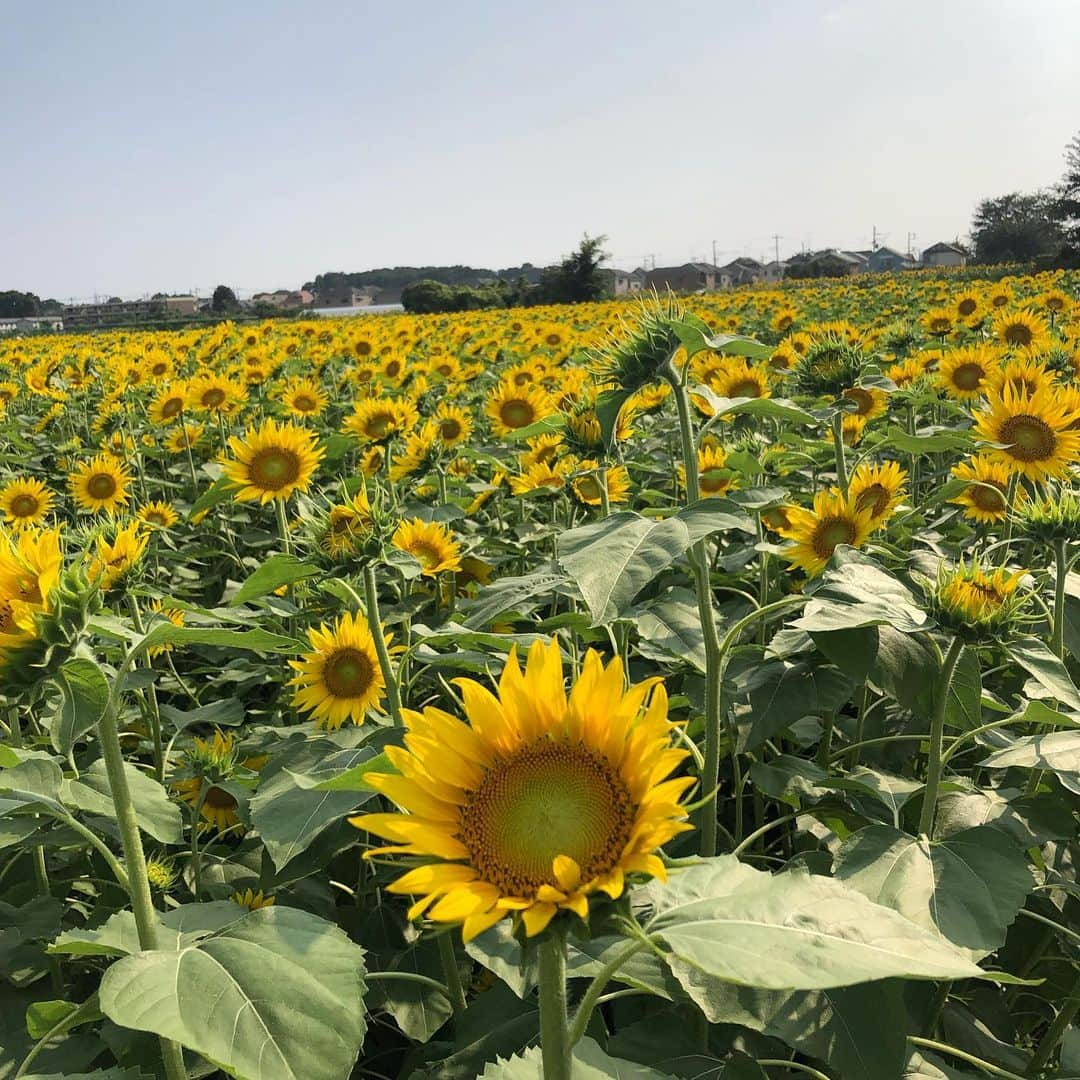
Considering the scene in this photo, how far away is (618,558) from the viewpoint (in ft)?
4.58

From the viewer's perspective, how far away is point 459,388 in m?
7.83

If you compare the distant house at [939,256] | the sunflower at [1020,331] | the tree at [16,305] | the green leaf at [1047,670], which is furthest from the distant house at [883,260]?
the green leaf at [1047,670]

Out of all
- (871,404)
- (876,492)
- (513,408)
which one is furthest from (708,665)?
(513,408)

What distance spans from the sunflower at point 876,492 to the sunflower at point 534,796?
1.80 m

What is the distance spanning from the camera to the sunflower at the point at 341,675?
250 centimetres

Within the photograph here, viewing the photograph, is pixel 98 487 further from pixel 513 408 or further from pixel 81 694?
pixel 81 694

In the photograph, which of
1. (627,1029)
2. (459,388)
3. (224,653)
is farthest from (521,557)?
(459,388)

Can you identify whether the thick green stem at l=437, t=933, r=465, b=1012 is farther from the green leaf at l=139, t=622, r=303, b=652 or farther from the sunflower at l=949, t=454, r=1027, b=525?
the sunflower at l=949, t=454, r=1027, b=525

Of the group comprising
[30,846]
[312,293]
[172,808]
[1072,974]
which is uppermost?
[312,293]

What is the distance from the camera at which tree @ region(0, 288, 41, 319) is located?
196ft

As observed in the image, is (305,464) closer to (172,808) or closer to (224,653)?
(224,653)

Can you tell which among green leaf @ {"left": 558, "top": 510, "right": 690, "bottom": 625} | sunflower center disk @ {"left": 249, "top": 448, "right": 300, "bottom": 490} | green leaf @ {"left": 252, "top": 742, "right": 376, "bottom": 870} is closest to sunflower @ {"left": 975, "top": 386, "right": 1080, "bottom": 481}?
green leaf @ {"left": 558, "top": 510, "right": 690, "bottom": 625}

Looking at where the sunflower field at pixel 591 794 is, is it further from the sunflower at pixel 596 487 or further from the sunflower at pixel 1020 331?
the sunflower at pixel 1020 331

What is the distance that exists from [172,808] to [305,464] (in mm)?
2134
